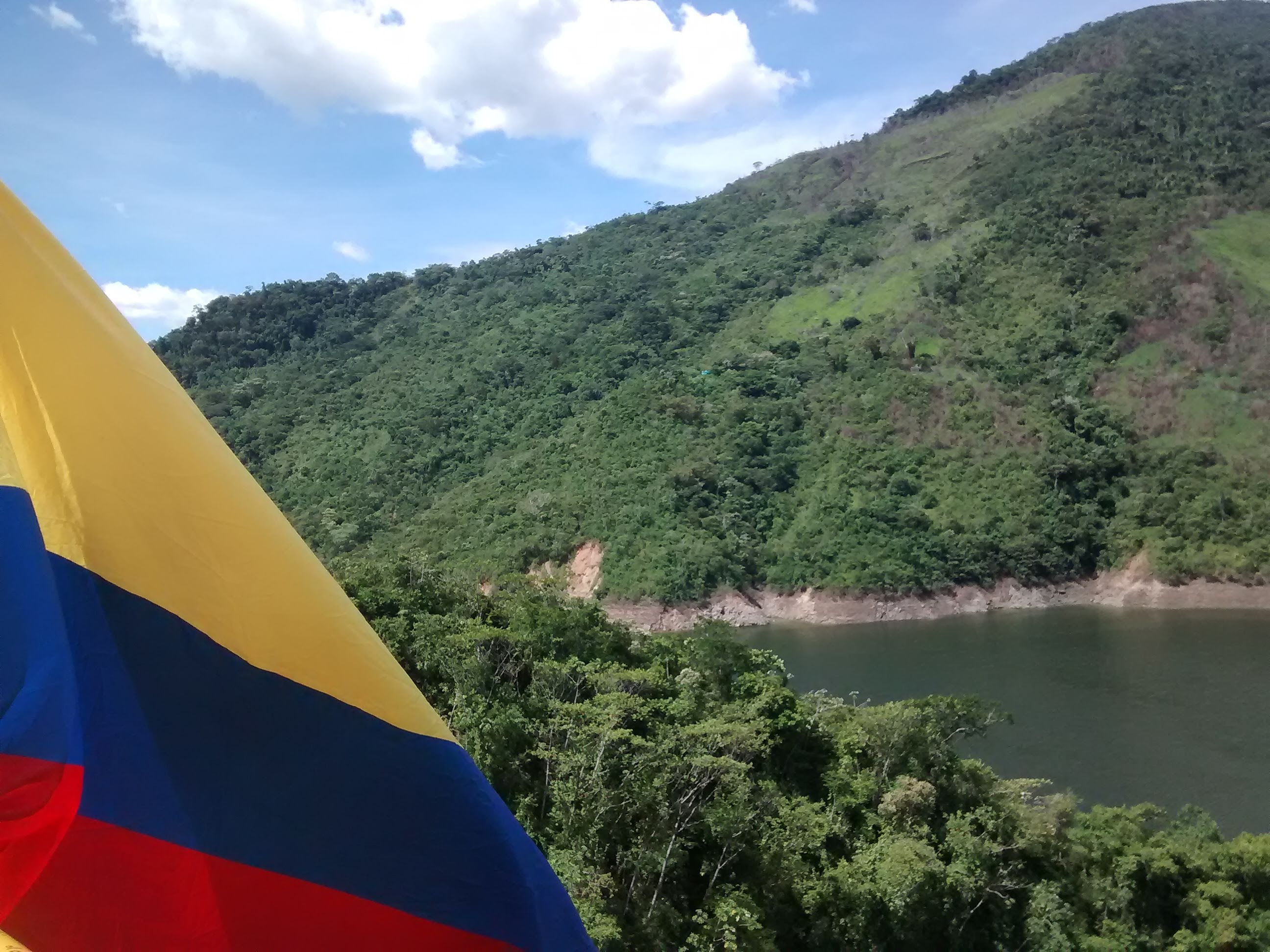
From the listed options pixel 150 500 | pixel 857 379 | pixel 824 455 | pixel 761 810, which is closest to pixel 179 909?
pixel 150 500

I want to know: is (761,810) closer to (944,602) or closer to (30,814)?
(30,814)

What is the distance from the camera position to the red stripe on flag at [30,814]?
2.14 m

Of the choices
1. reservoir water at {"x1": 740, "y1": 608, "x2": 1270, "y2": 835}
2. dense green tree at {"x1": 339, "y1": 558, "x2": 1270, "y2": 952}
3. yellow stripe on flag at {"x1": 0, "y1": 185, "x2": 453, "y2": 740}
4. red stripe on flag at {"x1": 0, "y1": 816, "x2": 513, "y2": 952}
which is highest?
yellow stripe on flag at {"x1": 0, "y1": 185, "x2": 453, "y2": 740}

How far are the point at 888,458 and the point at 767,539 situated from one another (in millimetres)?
11447

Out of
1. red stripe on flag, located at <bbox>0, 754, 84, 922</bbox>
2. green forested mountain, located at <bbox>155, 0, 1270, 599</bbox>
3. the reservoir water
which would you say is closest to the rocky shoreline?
green forested mountain, located at <bbox>155, 0, 1270, 599</bbox>

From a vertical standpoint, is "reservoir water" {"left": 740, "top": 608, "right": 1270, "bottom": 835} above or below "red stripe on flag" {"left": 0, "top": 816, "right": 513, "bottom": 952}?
below

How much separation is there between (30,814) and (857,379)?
232 ft

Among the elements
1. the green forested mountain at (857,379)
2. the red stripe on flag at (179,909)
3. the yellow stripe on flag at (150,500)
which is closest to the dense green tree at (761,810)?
the red stripe on flag at (179,909)

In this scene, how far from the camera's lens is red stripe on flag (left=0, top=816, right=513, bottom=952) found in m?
2.16

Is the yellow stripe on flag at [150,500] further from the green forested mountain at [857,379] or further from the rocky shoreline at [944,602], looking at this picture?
the rocky shoreline at [944,602]

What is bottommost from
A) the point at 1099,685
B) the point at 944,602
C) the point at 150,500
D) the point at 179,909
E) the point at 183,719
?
the point at 1099,685

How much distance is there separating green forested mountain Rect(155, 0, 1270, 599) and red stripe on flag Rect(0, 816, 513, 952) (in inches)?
1731

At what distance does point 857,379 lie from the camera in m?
70.0

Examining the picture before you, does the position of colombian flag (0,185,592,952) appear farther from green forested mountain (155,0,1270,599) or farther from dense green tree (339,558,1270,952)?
green forested mountain (155,0,1270,599)
